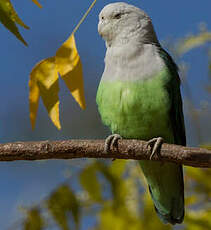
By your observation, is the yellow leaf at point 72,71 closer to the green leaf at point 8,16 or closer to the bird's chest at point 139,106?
the green leaf at point 8,16

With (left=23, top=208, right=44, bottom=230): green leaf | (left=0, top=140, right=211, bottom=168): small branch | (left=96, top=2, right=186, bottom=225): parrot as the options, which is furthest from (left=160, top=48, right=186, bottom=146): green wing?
(left=23, top=208, right=44, bottom=230): green leaf

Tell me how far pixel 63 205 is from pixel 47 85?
118cm

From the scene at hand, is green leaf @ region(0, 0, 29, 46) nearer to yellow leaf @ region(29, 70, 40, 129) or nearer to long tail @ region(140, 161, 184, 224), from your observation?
yellow leaf @ region(29, 70, 40, 129)

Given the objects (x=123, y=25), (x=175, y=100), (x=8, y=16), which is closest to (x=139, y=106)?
(x=175, y=100)

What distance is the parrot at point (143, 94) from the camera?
2824 mm

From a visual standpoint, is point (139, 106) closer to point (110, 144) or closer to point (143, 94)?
point (143, 94)

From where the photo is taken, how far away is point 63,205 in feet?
9.61

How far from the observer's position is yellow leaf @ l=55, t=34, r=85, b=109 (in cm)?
193

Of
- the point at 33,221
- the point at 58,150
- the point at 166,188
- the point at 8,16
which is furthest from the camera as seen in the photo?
the point at 166,188

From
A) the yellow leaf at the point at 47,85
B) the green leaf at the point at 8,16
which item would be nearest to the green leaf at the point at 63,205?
the yellow leaf at the point at 47,85

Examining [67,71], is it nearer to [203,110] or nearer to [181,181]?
[203,110]

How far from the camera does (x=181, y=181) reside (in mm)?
3287

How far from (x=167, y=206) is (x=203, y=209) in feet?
1.10

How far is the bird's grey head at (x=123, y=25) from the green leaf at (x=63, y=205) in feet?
3.49
